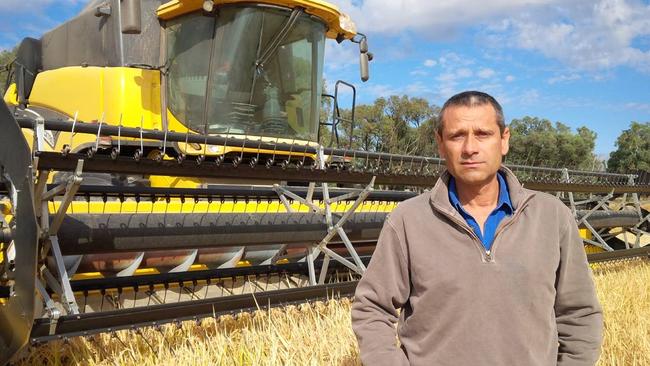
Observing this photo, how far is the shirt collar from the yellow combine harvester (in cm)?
122

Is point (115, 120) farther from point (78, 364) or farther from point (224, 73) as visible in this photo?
point (78, 364)

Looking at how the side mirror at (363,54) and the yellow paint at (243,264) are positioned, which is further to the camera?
the side mirror at (363,54)

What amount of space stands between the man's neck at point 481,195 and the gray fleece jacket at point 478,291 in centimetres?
4

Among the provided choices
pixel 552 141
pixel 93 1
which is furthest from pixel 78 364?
pixel 552 141

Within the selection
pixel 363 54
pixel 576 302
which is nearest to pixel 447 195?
pixel 576 302

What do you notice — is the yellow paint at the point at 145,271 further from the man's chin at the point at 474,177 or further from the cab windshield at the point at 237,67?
the man's chin at the point at 474,177

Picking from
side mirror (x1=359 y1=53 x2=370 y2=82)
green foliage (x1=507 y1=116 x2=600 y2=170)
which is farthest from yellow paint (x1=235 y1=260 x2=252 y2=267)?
green foliage (x1=507 y1=116 x2=600 y2=170)

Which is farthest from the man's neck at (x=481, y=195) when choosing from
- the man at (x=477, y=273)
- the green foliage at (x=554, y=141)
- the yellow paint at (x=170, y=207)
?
the green foliage at (x=554, y=141)

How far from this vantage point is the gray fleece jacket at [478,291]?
4.23 feet

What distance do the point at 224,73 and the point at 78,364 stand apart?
9.26 feet

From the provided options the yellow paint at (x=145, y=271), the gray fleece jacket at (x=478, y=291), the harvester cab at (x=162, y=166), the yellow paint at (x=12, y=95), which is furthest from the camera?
the yellow paint at (x=12, y=95)

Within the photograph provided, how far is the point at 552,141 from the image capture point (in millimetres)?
32219

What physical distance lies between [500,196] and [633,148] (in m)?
35.4

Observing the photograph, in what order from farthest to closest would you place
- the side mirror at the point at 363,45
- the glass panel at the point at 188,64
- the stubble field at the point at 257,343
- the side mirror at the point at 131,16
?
the side mirror at the point at 363,45
the glass panel at the point at 188,64
the side mirror at the point at 131,16
the stubble field at the point at 257,343
